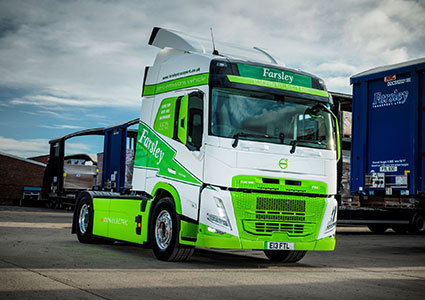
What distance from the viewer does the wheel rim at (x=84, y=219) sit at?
1231 centimetres

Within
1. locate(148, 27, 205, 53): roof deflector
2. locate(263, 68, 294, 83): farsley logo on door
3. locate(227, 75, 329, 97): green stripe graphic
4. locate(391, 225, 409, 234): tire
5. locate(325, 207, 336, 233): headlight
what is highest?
locate(148, 27, 205, 53): roof deflector

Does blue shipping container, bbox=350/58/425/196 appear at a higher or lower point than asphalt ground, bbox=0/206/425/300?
higher

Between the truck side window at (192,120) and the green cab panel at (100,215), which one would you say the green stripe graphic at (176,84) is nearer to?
the truck side window at (192,120)

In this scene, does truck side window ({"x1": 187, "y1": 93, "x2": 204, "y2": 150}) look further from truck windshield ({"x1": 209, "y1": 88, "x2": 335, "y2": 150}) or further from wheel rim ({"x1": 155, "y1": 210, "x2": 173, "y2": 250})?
wheel rim ({"x1": 155, "y1": 210, "x2": 173, "y2": 250})

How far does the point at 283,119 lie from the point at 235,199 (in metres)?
1.53

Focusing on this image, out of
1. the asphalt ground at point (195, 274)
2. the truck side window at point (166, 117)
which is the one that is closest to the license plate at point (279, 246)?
the asphalt ground at point (195, 274)

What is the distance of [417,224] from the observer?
17516mm

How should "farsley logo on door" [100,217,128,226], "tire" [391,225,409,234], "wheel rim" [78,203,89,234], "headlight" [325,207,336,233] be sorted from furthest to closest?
1. "tire" [391,225,409,234]
2. "wheel rim" [78,203,89,234]
3. "farsley logo on door" [100,217,128,226]
4. "headlight" [325,207,336,233]

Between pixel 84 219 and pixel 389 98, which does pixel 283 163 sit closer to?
pixel 84 219

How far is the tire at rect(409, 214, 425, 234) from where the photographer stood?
688 inches

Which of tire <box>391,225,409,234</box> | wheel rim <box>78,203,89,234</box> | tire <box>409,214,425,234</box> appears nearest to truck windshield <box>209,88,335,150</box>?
wheel rim <box>78,203,89,234</box>

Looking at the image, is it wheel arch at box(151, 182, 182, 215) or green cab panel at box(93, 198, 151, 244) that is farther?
green cab panel at box(93, 198, 151, 244)

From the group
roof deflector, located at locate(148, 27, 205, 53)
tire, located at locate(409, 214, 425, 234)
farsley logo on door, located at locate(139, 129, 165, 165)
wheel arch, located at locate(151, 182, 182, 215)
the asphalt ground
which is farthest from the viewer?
tire, located at locate(409, 214, 425, 234)

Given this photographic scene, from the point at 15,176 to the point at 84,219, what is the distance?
36769 millimetres
